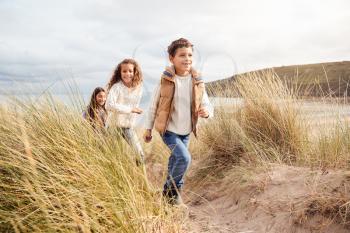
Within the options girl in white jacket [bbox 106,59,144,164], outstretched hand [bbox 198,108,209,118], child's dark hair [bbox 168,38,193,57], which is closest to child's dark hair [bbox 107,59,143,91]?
girl in white jacket [bbox 106,59,144,164]

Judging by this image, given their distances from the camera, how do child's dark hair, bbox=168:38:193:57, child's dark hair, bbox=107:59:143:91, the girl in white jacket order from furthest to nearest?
child's dark hair, bbox=107:59:143:91 → the girl in white jacket → child's dark hair, bbox=168:38:193:57

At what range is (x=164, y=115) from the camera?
4.09 meters

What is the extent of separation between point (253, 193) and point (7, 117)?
2415 mm

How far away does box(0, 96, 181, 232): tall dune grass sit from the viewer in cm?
247

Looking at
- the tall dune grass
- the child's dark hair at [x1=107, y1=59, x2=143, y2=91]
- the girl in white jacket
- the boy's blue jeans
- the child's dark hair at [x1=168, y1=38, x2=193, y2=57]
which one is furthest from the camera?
the child's dark hair at [x1=107, y1=59, x2=143, y2=91]

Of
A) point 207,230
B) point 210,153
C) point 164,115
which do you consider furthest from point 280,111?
point 207,230

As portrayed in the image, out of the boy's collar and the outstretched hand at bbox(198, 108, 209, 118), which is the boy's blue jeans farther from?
the boy's collar

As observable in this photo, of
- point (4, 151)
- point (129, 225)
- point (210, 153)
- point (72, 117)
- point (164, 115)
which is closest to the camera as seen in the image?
point (129, 225)

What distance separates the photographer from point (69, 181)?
271cm

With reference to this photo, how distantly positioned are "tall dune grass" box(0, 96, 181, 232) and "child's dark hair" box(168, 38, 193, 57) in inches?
44.6

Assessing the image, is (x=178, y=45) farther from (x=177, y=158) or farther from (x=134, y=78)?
(x=134, y=78)

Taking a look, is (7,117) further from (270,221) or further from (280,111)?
(280,111)

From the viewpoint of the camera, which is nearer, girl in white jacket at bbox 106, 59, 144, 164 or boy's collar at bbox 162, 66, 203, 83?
boy's collar at bbox 162, 66, 203, 83

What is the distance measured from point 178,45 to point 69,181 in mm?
1938
